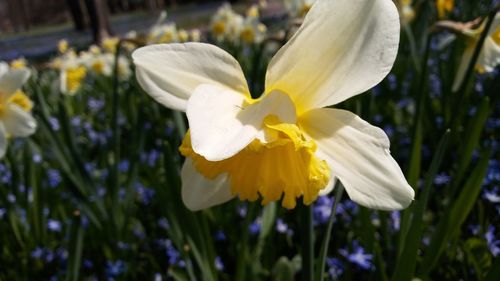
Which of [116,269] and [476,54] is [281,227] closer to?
[116,269]

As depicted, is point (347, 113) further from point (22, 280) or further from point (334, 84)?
point (22, 280)

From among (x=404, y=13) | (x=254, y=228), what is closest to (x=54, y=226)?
(x=254, y=228)

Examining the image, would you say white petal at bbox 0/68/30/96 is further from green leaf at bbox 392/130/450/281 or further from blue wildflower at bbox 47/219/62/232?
green leaf at bbox 392/130/450/281

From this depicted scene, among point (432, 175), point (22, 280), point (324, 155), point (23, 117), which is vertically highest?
point (324, 155)

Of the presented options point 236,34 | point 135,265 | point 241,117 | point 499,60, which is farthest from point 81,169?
point 236,34

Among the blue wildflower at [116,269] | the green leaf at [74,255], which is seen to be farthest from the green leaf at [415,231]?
the blue wildflower at [116,269]

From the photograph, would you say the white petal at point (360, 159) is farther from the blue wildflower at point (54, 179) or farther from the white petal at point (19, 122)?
the blue wildflower at point (54, 179)
